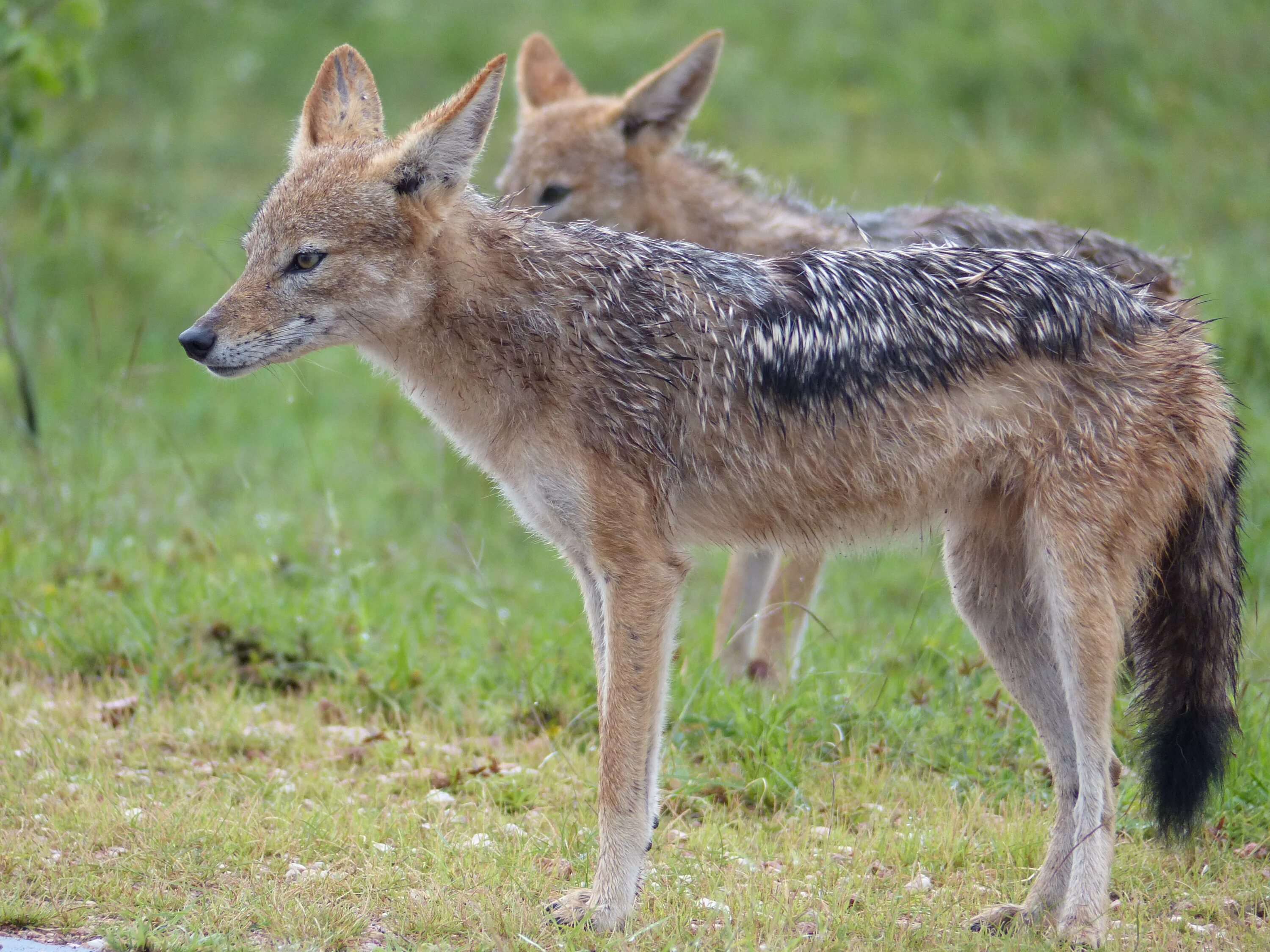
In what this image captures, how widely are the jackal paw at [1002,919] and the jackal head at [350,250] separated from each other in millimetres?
2502

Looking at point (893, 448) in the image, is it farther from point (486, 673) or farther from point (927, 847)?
point (486, 673)

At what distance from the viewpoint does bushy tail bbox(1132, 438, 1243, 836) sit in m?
4.07

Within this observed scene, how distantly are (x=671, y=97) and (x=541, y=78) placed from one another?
0.94 meters

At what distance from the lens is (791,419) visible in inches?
162

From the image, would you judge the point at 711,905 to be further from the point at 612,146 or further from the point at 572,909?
the point at 612,146

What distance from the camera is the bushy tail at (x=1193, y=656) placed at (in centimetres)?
407

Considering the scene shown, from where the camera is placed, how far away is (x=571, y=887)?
411cm

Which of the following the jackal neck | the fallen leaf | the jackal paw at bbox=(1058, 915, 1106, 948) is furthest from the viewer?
the jackal neck

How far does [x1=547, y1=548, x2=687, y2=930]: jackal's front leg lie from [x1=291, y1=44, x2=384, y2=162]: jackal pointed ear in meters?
1.81

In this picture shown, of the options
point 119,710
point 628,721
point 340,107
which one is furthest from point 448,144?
point 119,710

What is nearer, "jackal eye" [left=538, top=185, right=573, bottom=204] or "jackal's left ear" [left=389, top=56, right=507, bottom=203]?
"jackal's left ear" [left=389, top=56, right=507, bottom=203]

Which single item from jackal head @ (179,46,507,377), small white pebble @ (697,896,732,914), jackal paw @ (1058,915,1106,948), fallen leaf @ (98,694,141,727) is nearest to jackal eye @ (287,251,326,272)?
jackal head @ (179,46,507,377)

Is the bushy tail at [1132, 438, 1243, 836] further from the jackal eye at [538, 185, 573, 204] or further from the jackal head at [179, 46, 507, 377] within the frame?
the jackal eye at [538, 185, 573, 204]

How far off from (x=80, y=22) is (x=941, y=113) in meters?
9.08
